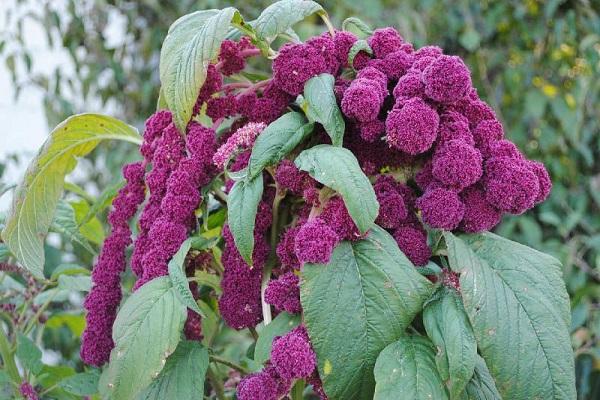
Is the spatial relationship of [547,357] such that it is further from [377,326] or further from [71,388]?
A: [71,388]

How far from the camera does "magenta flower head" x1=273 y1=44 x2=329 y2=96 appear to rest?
653mm

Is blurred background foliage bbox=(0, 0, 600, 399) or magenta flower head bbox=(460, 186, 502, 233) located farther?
blurred background foliage bbox=(0, 0, 600, 399)

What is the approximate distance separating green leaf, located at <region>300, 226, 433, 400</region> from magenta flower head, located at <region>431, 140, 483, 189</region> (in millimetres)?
72

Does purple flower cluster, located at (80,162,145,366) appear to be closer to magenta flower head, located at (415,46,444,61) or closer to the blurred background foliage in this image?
magenta flower head, located at (415,46,444,61)

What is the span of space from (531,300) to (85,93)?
1811 mm

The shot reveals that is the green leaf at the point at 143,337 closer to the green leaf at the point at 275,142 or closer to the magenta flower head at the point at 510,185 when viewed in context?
the green leaf at the point at 275,142

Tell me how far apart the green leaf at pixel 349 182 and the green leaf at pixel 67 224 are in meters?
0.36

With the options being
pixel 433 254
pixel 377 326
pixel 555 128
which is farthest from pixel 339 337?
pixel 555 128

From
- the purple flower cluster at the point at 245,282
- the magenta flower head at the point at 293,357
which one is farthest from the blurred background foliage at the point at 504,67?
the magenta flower head at the point at 293,357

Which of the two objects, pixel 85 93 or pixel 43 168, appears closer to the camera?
pixel 43 168

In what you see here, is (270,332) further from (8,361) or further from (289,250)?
(8,361)

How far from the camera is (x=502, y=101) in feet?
7.29

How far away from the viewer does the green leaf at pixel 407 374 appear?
0.54m

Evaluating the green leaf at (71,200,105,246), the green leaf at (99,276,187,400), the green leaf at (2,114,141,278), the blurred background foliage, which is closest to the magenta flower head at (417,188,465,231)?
the green leaf at (99,276,187,400)
